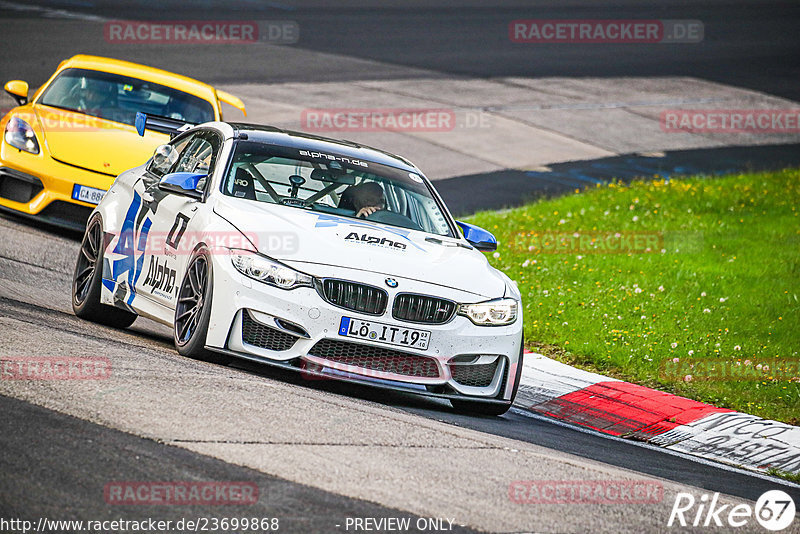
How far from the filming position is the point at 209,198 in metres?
7.88

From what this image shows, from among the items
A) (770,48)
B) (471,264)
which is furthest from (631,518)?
(770,48)

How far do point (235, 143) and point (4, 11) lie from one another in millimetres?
21201

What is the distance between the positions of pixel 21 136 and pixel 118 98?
4.53 ft

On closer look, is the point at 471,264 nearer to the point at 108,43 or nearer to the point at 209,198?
the point at 209,198

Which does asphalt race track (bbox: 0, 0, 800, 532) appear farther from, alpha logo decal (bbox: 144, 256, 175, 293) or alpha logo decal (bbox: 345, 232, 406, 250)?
alpha logo decal (bbox: 345, 232, 406, 250)

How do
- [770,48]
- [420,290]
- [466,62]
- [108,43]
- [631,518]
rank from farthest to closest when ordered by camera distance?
1. [770,48]
2. [466,62]
3. [108,43]
4. [420,290]
5. [631,518]

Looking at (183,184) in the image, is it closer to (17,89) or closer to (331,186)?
(331,186)

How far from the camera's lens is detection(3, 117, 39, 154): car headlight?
1214 centimetres

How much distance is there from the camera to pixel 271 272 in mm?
7055

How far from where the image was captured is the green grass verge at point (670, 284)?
32.7 ft

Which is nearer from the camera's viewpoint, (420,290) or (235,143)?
(420,290)

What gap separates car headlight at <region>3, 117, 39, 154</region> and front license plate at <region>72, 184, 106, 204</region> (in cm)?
73

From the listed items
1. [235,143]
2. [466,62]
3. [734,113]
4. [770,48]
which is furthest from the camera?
[770,48]

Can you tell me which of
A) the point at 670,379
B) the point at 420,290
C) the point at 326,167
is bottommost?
the point at 670,379
